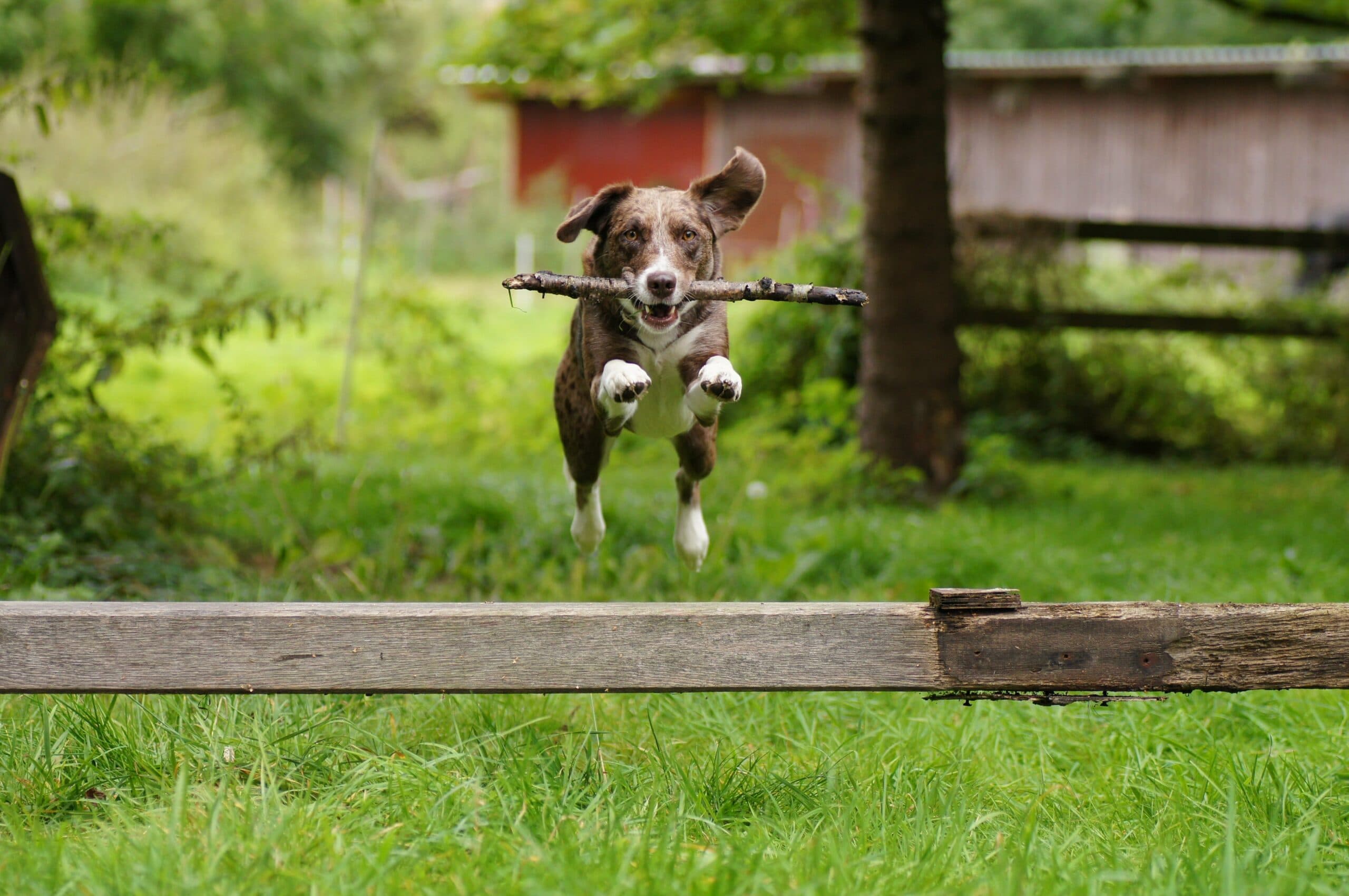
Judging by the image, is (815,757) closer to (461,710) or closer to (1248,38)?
(461,710)

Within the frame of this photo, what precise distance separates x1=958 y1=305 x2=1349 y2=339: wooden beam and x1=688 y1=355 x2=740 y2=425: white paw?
237 inches

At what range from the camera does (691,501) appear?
11.6 feet

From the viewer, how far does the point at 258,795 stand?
291cm

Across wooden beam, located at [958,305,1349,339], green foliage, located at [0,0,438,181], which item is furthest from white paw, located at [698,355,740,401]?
green foliage, located at [0,0,438,181]

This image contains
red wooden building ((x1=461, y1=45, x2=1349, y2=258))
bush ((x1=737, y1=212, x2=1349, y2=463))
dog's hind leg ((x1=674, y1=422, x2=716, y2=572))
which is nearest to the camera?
dog's hind leg ((x1=674, y1=422, x2=716, y2=572))

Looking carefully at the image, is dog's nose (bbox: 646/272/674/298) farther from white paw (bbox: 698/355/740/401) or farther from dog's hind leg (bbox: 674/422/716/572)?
dog's hind leg (bbox: 674/422/716/572)

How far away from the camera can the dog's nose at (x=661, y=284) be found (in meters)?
2.65

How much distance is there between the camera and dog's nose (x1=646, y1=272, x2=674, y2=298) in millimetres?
2646

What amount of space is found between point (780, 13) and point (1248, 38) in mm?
22376

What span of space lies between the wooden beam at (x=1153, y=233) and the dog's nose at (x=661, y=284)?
6701 millimetres

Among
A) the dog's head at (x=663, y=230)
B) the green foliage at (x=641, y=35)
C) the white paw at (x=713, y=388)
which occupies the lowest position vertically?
the white paw at (x=713, y=388)

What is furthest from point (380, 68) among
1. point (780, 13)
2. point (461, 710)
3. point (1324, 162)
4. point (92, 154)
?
point (461, 710)

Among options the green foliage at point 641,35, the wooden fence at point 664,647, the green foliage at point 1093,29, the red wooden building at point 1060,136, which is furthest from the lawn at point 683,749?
the green foliage at point 1093,29

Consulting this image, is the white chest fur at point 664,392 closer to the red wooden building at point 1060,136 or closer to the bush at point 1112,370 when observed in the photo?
the bush at point 1112,370
